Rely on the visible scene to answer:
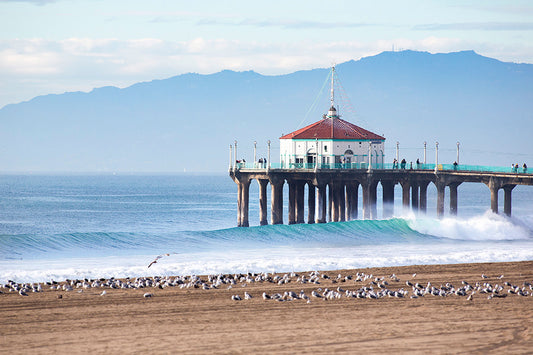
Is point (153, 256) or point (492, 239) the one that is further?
point (492, 239)

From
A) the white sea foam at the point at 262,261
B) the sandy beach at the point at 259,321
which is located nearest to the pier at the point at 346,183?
the white sea foam at the point at 262,261

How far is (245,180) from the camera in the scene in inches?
2188

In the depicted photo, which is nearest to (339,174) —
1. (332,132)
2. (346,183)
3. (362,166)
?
(346,183)

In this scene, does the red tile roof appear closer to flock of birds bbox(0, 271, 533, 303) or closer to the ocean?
the ocean

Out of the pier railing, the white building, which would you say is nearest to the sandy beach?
the pier railing

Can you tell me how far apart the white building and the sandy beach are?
90.0 ft

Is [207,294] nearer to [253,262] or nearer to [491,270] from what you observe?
[253,262]

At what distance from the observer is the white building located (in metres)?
53.6

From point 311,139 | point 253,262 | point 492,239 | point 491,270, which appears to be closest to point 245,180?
point 311,139

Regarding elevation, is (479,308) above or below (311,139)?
below

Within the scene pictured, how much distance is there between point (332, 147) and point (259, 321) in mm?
33687

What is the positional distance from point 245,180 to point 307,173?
213 inches

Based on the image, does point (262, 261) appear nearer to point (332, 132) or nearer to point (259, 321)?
point (259, 321)

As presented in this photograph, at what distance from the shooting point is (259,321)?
67.4ft
